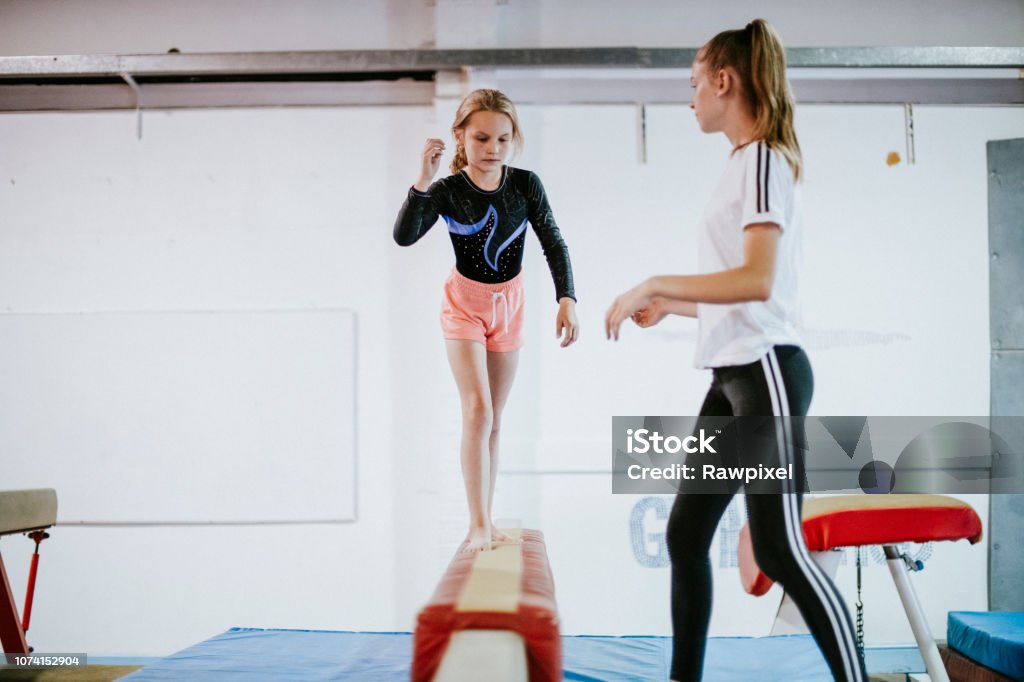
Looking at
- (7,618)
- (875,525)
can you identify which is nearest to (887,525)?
(875,525)

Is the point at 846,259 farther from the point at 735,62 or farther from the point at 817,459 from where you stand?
the point at 735,62

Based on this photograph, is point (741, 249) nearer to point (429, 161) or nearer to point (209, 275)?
point (429, 161)

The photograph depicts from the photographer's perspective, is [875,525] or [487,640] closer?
[487,640]

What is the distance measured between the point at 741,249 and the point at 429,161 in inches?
38.2

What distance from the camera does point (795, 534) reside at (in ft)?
5.64

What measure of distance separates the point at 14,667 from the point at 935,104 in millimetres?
4753

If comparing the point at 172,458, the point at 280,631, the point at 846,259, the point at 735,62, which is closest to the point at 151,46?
the point at 172,458

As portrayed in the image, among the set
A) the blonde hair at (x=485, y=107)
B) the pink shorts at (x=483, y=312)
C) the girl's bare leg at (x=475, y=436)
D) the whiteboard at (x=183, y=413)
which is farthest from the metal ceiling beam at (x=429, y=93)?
the girl's bare leg at (x=475, y=436)

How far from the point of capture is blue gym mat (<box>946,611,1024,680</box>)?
2.53 metres

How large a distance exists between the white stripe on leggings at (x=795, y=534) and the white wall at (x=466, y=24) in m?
2.45

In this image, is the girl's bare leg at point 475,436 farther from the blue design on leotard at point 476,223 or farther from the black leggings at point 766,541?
the black leggings at point 766,541

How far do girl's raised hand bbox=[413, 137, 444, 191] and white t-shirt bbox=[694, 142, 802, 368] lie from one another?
2.78 feet

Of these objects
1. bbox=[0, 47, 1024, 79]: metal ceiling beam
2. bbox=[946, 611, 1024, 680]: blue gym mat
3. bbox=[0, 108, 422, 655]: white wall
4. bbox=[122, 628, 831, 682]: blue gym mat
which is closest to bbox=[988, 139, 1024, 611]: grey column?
bbox=[0, 47, 1024, 79]: metal ceiling beam

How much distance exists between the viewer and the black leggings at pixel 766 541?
1.68 m
